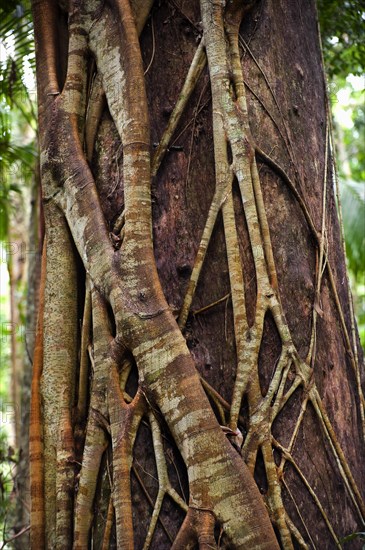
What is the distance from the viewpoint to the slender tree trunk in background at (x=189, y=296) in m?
Result: 2.28

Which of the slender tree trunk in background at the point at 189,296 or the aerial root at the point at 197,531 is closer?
the aerial root at the point at 197,531

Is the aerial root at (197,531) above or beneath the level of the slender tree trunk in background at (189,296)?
beneath

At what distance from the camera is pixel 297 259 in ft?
8.82

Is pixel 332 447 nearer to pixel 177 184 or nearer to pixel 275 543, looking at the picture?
pixel 275 543

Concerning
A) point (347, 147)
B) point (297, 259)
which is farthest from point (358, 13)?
point (347, 147)

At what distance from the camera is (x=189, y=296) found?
2.48 m

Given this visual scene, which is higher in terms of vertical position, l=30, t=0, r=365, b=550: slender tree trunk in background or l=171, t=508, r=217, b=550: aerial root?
l=30, t=0, r=365, b=550: slender tree trunk in background

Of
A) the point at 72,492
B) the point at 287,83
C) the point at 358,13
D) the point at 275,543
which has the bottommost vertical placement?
the point at 275,543

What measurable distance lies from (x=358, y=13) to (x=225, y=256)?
3373 millimetres

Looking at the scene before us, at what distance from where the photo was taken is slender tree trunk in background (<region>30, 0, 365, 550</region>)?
89.6 inches

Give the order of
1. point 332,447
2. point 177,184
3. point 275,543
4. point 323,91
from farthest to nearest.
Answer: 1. point 323,91
2. point 177,184
3. point 332,447
4. point 275,543

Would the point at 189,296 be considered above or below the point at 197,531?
above

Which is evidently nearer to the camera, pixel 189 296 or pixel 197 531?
pixel 197 531

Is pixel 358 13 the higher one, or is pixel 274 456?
pixel 358 13
